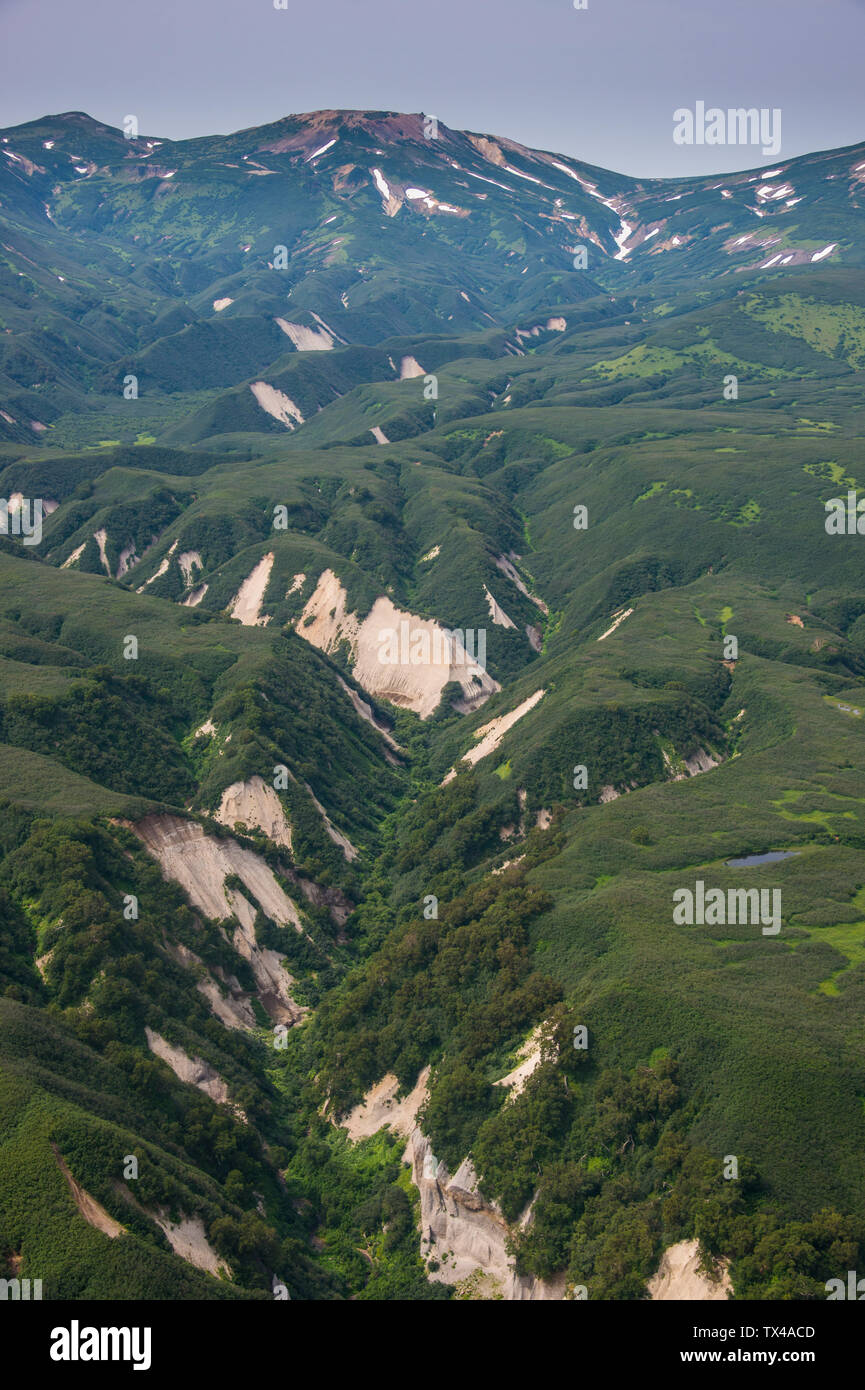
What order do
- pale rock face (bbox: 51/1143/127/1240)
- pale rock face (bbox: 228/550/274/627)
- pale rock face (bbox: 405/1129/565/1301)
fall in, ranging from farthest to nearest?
pale rock face (bbox: 228/550/274/627)
pale rock face (bbox: 405/1129/565/1301)
pale rock face (bbox: 51/1143/127/1240)

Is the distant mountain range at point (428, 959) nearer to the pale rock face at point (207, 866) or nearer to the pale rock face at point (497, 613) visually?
the pale rock face at point (207, 866)

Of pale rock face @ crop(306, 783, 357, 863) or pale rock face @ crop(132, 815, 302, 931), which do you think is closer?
pale rock face @ crop(132, 815, 302, 931)

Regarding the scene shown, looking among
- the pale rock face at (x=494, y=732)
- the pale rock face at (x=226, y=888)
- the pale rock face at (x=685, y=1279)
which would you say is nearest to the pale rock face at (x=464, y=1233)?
the pale rock face at (x=685, y=1279)

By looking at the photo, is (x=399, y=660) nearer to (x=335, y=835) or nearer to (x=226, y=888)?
(x=335, y=835)

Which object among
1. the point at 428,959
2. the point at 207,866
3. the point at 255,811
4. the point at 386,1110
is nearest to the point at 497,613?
the point at 255,811

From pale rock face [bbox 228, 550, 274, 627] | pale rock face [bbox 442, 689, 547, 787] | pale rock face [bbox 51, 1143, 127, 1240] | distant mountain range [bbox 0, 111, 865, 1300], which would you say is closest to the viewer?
pale rock face [bbox 51, 1143, 127, 1240]

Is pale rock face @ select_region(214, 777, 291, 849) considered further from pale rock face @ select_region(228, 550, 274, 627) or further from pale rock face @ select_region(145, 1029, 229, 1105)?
pale rock face @ select_region(228, 550, 274, 627)

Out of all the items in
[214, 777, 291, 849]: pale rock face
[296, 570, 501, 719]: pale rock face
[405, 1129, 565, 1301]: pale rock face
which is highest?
[296, 570, 501, 719]: pale rock face

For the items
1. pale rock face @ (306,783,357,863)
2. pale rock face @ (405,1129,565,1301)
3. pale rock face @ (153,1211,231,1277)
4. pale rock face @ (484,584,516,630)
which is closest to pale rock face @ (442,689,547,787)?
pale rock face @ (306,783,357,863)

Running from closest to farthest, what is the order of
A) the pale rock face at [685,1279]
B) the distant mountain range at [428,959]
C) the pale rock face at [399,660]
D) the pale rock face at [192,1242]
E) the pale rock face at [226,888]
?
the pale rock face at [685,1279]
the distant mountain range at [428,959]
the pale rock face at [192,1242]
the pale rock face at [226,888]
the pale rock face at [399,660]
